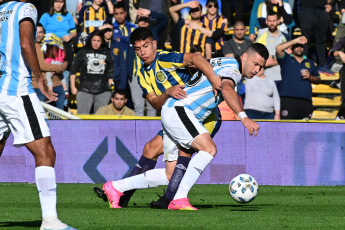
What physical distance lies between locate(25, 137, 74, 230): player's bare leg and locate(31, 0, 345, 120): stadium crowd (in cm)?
822

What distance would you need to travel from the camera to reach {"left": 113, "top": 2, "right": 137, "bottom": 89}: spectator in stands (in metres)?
16.7

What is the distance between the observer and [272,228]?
24.3 feet

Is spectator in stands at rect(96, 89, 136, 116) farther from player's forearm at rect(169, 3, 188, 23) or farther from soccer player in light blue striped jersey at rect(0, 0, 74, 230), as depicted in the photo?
soccer player in light blue striped jersey at rect(0, 0, 74, 230)

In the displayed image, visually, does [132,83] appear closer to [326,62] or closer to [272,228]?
[326,62]

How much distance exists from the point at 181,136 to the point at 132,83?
7.60 metres

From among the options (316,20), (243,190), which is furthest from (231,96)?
(316,20)

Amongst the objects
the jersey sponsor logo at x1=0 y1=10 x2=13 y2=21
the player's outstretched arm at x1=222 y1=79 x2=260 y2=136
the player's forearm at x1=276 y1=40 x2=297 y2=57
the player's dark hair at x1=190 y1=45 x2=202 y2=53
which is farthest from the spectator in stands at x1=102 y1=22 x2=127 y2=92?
the jersey sponsor logo at x1=0 y1=10 x2=13 y2=21

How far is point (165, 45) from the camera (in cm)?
1908

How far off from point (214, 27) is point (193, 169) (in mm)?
8859

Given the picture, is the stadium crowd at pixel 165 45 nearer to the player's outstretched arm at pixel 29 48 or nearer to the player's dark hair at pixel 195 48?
the player's dark hair at pixel 195 48

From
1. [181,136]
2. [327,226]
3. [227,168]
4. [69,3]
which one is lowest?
[227,168]

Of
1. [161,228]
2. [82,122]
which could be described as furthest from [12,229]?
[82,122]

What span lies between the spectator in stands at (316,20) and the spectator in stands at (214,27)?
7.62ft

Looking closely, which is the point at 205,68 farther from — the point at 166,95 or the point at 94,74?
the point at 94,74
